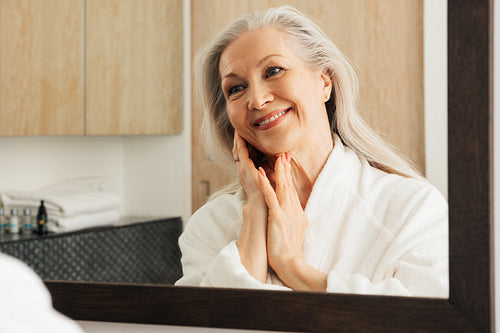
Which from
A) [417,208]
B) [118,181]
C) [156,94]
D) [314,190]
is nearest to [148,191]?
[118,181]

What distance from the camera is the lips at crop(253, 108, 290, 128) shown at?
Result: 0.88 metres

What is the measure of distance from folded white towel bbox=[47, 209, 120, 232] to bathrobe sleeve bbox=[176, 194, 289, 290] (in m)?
0.17

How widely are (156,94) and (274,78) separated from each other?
0.23 metres

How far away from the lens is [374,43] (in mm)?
848

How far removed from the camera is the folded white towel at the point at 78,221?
1.00m

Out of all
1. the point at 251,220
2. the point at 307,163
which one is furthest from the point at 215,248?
the point at 307,163

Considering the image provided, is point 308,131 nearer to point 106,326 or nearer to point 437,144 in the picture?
point 437,144

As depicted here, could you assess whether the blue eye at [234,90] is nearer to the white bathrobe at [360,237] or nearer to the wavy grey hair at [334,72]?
the wavy grey hair at [334,72]

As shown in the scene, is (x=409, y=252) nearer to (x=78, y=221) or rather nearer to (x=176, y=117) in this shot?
(x=176, y=117)

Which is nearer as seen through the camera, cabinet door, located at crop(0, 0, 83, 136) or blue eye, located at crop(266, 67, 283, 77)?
blue eye, located at crop(266, 67, 283, 77)

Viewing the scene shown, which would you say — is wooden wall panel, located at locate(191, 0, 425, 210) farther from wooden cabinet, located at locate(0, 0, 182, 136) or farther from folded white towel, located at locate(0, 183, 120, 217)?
folded white towel, located at locate(0, 183, 120, 217)

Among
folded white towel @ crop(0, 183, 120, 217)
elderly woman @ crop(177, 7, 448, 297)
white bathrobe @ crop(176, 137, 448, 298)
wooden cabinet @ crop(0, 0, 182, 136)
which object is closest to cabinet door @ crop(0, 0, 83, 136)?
wooden cabinet @ crop(0, 0, 182, 136)

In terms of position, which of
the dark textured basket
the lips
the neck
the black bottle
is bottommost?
the dark textured basket

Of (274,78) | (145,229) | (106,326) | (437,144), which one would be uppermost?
(274,78)
